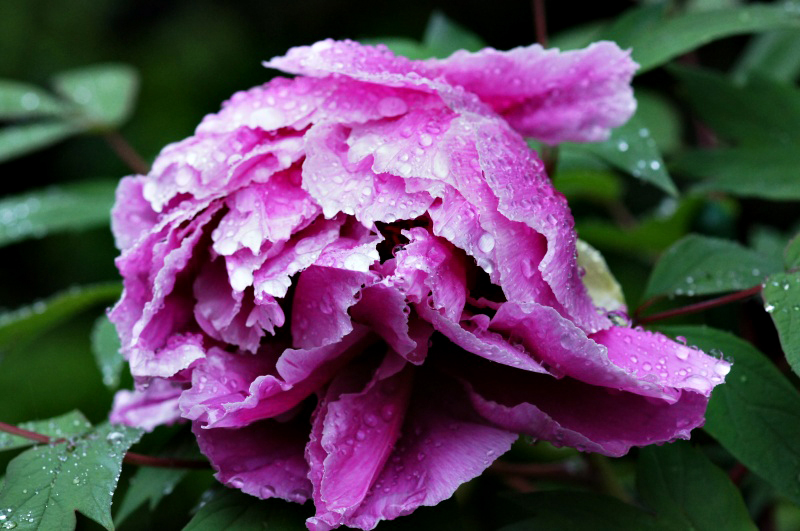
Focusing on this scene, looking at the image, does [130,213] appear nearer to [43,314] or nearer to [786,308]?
[43,314]

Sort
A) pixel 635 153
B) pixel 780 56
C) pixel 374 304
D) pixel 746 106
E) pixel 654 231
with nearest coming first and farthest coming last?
pixel 374 304 → pixel 635 153 → pixel 746 106 → pixel 654 231 → pixel 780 56

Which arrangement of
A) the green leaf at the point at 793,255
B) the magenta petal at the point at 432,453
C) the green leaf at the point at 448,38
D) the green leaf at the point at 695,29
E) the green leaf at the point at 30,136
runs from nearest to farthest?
the magenta petal at the point at 432,453
the green leaf at the point at 793,255
the green leaf at the point at 695,29
the green leaf at the point at 448,38
the green leaf at the point at 30,136

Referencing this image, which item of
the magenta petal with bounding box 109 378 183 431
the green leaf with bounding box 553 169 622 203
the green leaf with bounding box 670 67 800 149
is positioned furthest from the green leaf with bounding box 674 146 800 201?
the magenta petal with bounding box 109 378 183 431

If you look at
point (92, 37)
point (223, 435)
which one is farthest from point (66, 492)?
point (92, 37)

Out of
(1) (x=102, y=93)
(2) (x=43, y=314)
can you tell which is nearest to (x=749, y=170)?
(2) (x=43, y=314)

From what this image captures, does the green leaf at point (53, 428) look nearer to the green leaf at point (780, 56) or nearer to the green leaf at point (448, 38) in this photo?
the green leaf at point (448, 38)

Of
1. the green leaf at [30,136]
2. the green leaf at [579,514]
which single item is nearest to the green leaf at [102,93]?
the green leaf at [30,136]

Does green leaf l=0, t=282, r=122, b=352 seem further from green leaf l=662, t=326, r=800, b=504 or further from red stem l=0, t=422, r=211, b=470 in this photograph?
green leaf l=662, t=326, r=800, b=504
